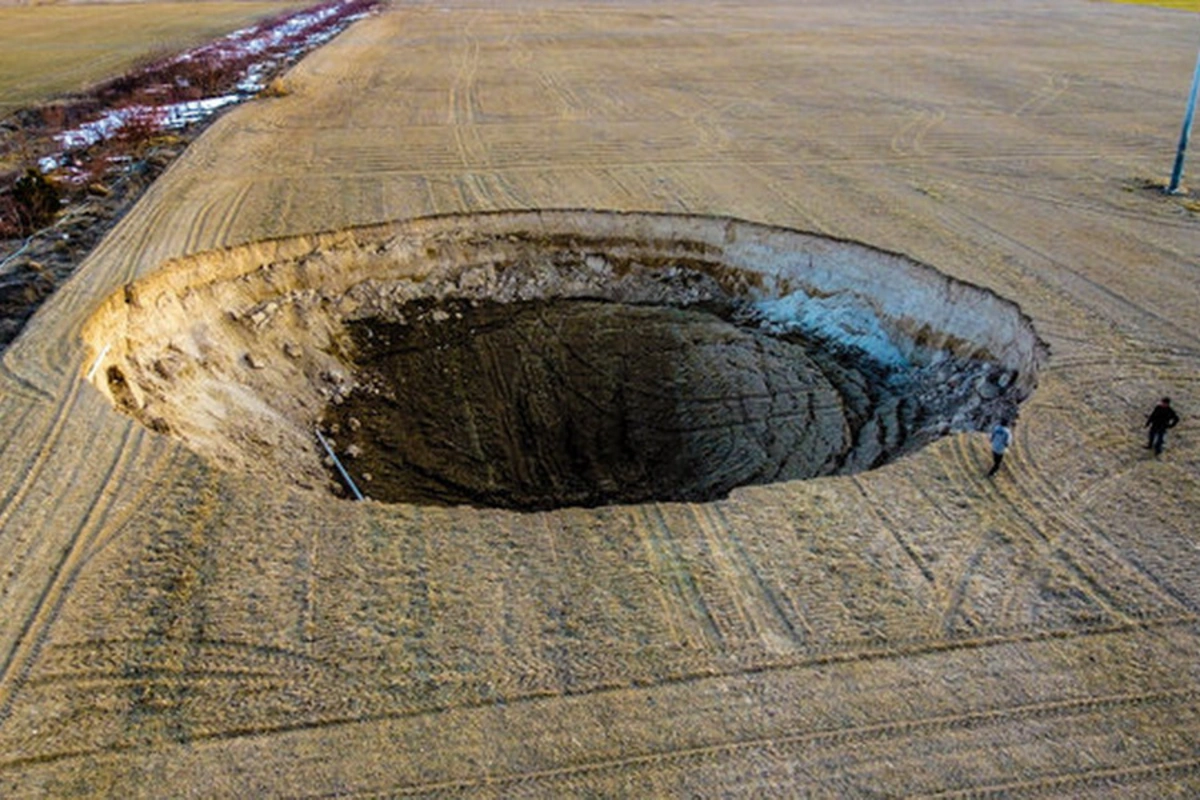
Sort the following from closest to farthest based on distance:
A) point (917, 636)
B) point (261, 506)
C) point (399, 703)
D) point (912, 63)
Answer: point (399, 703) < point (917, 636) < point (261, 506) < point (912, 63)

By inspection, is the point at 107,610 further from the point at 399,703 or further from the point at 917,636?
the point at 917,636

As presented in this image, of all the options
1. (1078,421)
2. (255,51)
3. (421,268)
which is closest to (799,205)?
(421,268)

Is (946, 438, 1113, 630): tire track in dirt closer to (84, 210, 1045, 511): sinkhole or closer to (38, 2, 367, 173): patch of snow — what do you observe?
(84, 210, 1045, 511): sinkhole

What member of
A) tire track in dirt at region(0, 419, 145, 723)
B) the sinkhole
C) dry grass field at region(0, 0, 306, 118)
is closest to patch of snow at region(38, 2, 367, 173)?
dry grass field at region(0, 0, 306, 118)

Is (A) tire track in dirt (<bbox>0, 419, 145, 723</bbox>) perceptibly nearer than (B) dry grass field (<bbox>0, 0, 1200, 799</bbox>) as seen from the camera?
No

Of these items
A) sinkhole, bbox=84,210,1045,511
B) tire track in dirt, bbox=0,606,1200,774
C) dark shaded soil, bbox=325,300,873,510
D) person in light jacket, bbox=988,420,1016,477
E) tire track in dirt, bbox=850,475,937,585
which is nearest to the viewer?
tire track in dirt, bbox=0,606,1200,774

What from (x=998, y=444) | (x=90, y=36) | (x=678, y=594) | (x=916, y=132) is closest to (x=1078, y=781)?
(x=678, y=594)
